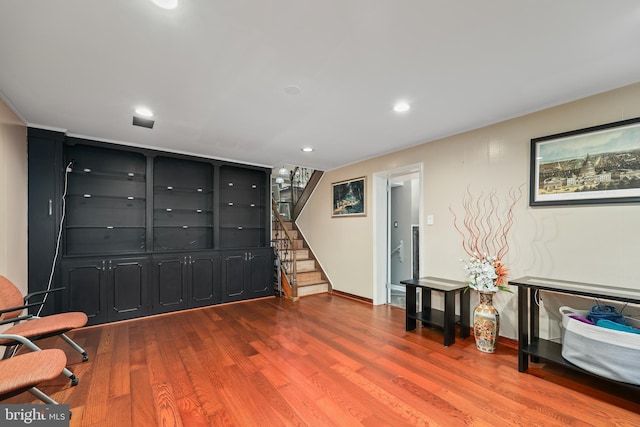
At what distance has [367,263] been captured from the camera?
15.2 ft

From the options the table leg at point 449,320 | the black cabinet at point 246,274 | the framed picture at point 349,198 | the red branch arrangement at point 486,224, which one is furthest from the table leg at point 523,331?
Answer: the black cabinet at point 246,274

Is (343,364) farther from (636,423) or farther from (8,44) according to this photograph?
(8,44)

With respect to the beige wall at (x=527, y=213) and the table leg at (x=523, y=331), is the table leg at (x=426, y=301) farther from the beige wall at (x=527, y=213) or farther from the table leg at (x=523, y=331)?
the table leg at (x=523, y=331)

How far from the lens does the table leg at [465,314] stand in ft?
10.2

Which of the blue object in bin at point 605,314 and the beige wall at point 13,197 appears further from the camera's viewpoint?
the beige wall at point 13,197

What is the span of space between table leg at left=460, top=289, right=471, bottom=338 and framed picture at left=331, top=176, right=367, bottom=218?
1.98 m

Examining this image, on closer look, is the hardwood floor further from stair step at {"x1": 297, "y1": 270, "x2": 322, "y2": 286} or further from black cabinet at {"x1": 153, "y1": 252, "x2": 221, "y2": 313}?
stair step at {"x1": 297, "y1": 270, "x2": 322, "y2": 286}

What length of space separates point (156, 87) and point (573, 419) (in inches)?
154

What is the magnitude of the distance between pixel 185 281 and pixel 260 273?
1.23 meters

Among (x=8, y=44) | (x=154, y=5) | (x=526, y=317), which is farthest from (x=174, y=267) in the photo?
(x=526, y=317)

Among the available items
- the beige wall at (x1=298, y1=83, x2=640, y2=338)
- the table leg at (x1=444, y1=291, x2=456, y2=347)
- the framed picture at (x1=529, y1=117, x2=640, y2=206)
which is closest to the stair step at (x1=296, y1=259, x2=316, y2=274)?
the beige wall at (x1=298, y1=83, x2=640, y2=338)

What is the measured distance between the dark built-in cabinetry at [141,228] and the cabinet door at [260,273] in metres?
0.02

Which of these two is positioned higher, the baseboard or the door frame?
the door frame

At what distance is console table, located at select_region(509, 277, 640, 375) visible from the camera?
2.05 meters
